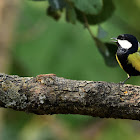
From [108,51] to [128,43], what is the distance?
13 cm

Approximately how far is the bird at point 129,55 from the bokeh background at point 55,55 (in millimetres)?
1187

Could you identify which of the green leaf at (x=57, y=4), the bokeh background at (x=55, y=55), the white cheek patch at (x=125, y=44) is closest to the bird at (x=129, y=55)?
the white cheek patch at (x=125, y=44)

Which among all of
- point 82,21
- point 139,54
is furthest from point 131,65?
point 82,21

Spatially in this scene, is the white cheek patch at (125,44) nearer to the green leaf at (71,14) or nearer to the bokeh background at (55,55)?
the green leaf at (71,14)

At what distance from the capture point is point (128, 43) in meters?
2.33

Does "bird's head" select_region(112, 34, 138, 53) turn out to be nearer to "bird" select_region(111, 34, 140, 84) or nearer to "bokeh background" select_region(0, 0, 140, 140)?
"bird" select_region(111, 34, 140, 84)

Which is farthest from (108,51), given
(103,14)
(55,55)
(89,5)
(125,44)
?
(55,55)

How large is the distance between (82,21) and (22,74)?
1.99 m

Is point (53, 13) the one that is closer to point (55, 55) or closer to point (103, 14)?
point (103, 14)

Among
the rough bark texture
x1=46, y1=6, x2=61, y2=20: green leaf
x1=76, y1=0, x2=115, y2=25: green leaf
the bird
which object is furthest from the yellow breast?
x1=46, y1=6, x2=61, y2=20: green leaf

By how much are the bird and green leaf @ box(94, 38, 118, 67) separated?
0.05m

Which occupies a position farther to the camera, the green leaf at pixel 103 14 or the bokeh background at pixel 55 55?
the bokeh background at pixel 55 55

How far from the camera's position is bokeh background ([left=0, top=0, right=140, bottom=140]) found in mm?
3864

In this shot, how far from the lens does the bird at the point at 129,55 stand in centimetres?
224
